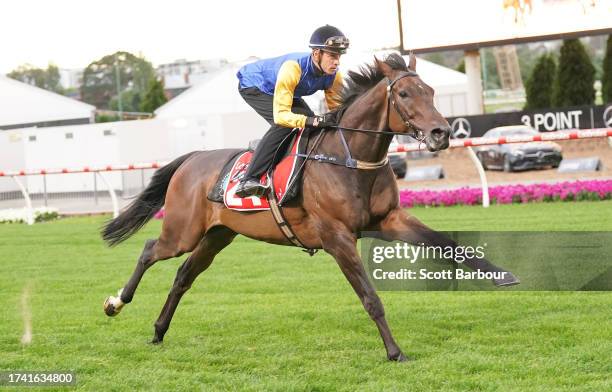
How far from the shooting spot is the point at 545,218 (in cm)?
1223

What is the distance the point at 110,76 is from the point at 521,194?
214ft

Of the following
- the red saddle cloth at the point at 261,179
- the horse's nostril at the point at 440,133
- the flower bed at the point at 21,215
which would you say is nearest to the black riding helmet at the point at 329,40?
the red saddle cloth at the point at 261,179

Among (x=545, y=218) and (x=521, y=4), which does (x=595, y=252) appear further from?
(x=521, y=4)

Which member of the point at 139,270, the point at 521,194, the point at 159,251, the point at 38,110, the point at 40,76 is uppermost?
the point at 40,76

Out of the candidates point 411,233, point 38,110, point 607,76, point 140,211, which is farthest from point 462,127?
point 38,110

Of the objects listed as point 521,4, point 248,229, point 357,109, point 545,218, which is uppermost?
point 521,4

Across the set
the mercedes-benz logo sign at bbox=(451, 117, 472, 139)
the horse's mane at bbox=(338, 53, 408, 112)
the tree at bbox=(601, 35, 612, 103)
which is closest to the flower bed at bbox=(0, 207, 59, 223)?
the mercedes-benz logo sign at bbox=(451, 117, 472, 139)

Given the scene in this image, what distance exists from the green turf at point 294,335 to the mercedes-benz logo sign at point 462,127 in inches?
391

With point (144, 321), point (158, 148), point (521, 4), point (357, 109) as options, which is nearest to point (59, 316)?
point (144, 321)

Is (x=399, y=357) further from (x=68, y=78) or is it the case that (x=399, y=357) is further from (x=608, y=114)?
(x=68, y=78)

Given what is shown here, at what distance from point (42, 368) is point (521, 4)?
58.6 feet

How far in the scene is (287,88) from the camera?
604 centimetres

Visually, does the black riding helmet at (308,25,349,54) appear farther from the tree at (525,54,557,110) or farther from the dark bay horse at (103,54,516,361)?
the tree at (525,54,557,110)

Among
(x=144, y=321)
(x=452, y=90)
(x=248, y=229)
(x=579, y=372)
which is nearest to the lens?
(x=579, y=372)
